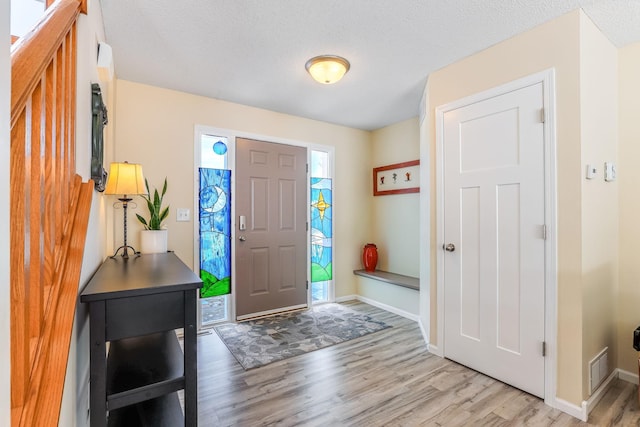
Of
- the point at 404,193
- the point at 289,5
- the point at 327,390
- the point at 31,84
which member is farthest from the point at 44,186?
the point at 404,193

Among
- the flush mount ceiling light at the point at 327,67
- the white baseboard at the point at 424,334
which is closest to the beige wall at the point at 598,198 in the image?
the white baseboard at the point at 424,334

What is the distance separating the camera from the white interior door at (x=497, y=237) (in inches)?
78.0

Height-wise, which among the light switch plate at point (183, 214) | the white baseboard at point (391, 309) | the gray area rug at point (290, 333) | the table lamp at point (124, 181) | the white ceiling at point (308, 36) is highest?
the white ceiling at point (308, 36)

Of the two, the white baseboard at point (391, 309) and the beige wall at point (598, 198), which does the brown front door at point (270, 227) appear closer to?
the white baseboard at point (391, 309)

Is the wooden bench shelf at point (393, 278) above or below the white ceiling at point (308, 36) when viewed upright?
below

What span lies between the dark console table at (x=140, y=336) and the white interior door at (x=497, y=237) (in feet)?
6.26

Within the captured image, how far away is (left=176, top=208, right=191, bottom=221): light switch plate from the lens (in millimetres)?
3047

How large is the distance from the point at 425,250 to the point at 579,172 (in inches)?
54.4

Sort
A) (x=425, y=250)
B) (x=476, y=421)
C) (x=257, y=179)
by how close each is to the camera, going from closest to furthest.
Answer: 1. (x=476, y=421)
2. (x=425, y=250)
3. (x=257, y=179)

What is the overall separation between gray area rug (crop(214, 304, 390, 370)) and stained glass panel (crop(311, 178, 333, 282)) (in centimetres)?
51

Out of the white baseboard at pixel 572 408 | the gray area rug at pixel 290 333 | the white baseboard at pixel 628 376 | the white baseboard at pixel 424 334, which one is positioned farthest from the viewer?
the white baseboard at pixel 424 334

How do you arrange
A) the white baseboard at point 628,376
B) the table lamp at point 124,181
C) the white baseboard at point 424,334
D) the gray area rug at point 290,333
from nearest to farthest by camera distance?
the white baseboard at point 628,376
the table lamp at point 124,181
the gray area rug at point 290,333
the white baseboard at point 424,334

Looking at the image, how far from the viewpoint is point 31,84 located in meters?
0.60

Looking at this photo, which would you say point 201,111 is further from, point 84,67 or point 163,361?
point 163,361
